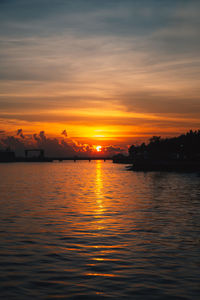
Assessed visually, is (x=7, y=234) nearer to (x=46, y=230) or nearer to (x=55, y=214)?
(x=46, y=230)

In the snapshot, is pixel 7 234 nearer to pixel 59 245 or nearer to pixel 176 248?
pixel 59 245

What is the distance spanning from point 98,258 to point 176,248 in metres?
4.23

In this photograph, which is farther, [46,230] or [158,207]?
[158,207]

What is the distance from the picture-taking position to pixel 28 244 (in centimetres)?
1947

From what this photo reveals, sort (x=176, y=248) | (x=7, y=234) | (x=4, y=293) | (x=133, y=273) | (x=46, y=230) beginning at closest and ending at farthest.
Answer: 1. (x=4, y=293)
2. (x=133, y=273)
3. (x=176, y=248)
4. (x=7, y=234)
5. (x=46, y=230)

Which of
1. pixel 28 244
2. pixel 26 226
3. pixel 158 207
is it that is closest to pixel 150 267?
pixel 28 244

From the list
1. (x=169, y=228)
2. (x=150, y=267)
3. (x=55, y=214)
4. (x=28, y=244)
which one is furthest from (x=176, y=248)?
(x=55, y=214)

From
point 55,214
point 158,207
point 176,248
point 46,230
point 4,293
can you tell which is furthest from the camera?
point 158,207

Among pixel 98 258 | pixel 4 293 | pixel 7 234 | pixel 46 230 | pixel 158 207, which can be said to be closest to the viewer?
pixel 4 293

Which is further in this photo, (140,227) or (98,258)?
(140,227)

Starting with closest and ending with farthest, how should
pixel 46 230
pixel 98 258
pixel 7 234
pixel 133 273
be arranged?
pixel 133 273 < pixel 98 258 < pixel 7 234 < pixel 46 230

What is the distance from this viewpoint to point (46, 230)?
23719 millimetres

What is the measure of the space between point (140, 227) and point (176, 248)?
628cm

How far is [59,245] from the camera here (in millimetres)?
19250
